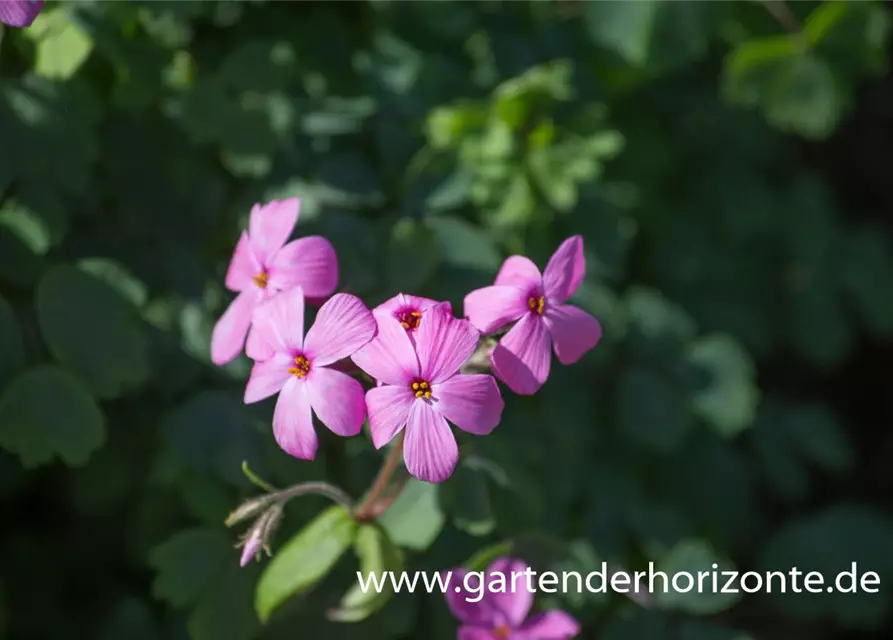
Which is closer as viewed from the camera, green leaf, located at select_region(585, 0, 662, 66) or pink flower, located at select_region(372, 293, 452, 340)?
pink flower, located at select_region(372, 293, 452, 340)

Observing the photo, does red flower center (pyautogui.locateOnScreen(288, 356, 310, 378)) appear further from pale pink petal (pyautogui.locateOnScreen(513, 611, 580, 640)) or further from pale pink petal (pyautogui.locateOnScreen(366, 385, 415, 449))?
pale pink petal (pyautogui.locateOnScreen(513, 611, 580, 640))

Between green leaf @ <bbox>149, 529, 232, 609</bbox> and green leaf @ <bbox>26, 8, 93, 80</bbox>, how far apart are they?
2.40 ft

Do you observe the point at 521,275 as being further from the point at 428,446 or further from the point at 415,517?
the point at 415,517

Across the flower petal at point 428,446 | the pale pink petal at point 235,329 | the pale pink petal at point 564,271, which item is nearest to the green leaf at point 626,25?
the pale pink petal at point 564,271

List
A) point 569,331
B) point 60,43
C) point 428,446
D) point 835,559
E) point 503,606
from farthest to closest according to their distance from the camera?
point 835,559 < point 60,43 < point 503,606 < point 569,331 < point 428,446

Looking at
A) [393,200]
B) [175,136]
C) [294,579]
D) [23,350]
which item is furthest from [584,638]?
[175,136]

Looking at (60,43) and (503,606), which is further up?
(60,43)

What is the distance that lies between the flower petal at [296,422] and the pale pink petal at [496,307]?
199mm

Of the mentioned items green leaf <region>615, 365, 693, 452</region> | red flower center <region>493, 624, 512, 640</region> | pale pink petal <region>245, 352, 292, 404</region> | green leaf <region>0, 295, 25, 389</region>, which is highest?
Result: pale pink petal <region>245, 352, 292, 404</region>

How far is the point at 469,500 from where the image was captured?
1325 millimetres

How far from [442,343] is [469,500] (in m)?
0.43

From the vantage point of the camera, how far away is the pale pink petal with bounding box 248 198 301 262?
43.9 inches

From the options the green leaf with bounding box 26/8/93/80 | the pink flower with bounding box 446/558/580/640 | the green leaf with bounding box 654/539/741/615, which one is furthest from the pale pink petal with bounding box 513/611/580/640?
the green leaf with bounding box 26/8/93/80

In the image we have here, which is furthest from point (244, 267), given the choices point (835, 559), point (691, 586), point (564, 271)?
point (835, 559)
